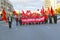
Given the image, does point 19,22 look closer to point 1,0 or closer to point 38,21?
point 38,21

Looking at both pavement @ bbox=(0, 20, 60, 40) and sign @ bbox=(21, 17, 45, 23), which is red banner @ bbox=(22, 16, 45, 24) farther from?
pavement @ bbox=(0, 20, 60, 40)

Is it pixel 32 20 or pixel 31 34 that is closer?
pixel 31 34

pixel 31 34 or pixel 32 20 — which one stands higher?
pixel 31 34

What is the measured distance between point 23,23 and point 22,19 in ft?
2.56

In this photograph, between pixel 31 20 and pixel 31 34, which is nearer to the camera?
pixel 31 34

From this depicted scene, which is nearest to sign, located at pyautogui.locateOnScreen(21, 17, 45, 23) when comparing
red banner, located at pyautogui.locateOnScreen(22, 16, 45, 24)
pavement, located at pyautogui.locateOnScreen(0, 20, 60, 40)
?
red banner, located at pyautogui.locateOnScreen(22, 16, 45, 24)

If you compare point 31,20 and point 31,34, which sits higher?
point 31,34

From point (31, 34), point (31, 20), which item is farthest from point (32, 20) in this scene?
point (31, 34)

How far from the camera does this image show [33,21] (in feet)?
142

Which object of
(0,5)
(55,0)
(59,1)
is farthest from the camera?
(55,0)

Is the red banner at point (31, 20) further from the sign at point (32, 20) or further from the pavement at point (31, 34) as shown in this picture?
the pavement at point (31, 34)

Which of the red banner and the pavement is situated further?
the red banner

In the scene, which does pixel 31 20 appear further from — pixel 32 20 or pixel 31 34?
pixel 31 34

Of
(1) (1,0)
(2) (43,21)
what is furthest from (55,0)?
(2) (43,21)
